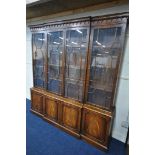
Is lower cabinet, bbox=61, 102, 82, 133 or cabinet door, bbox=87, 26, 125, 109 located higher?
cabinet door, bbox=87, 26, 125, 109

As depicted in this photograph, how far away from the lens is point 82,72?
2494mm

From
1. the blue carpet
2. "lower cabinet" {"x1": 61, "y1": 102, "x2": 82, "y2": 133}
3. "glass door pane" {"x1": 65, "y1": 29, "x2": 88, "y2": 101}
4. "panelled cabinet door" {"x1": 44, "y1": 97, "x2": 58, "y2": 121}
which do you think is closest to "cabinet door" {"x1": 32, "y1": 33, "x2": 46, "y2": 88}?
"panelled cabinet door" {"x1": 44, "y1": 97, "x2": 58, "y2": 121}

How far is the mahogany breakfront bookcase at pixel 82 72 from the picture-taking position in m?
2.18

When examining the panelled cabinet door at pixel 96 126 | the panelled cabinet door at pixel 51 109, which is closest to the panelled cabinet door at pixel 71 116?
the panelled cabinet door at pixel 96 126

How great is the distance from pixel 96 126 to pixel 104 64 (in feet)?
3.72

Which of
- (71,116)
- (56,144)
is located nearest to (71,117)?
(71,116)

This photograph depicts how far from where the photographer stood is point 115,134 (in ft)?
8.78

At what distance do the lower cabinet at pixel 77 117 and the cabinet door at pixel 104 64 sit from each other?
214 mm

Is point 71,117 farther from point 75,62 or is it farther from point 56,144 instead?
point 75,62

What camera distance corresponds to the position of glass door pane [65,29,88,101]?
2451 mm

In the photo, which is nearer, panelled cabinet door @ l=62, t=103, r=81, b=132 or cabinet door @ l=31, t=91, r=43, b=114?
panelled cabinet door @ l=62, t=103, r=81, b=132

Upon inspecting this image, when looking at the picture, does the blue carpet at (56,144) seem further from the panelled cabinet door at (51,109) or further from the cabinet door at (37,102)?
the cabinet door at (37,102)

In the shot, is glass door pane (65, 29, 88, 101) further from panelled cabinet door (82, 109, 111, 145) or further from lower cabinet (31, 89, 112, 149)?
panelled cabinet door (82, 109, 111, 145)

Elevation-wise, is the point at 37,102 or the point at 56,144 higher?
the point at 37,102
